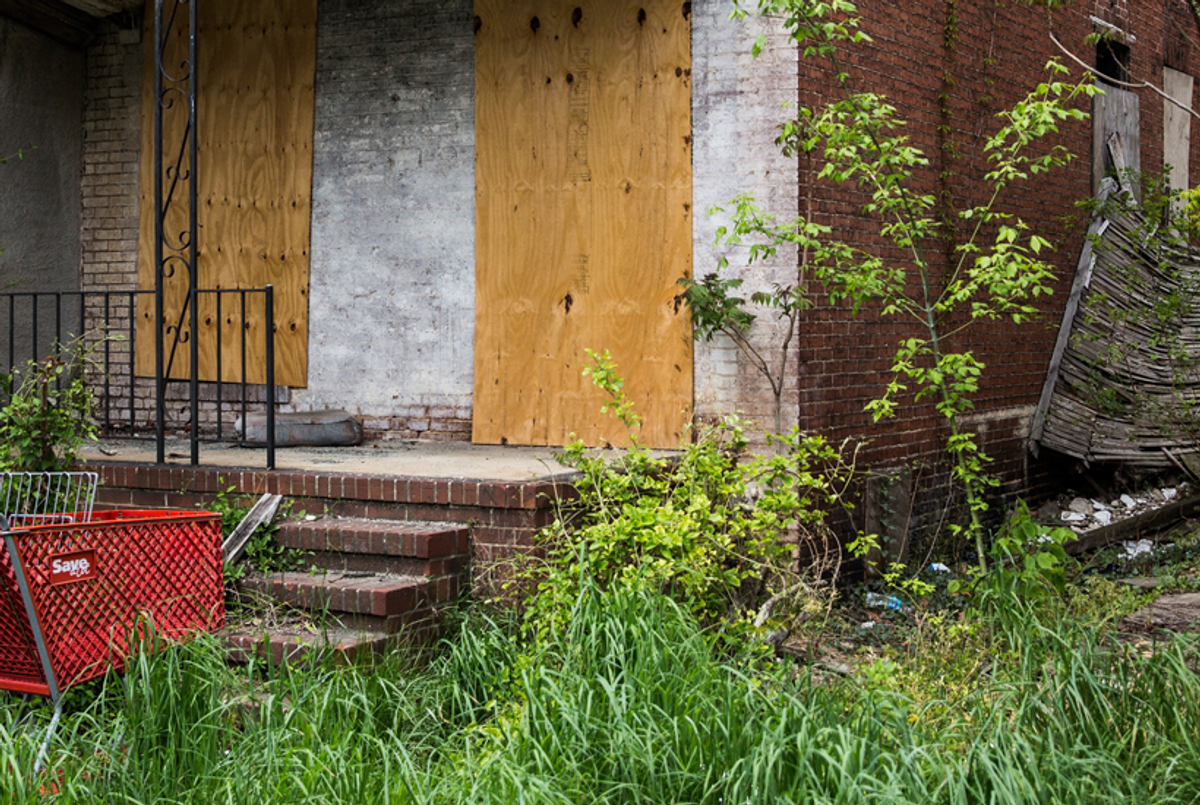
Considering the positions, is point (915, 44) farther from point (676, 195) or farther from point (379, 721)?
point (379, 721)

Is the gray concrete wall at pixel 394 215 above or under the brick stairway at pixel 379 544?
above

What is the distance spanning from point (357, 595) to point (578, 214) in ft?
9.24

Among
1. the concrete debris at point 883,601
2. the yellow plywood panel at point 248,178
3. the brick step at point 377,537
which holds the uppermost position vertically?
the yellow plywood panel at point 248,178

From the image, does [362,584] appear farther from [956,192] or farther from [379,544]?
[956,192]

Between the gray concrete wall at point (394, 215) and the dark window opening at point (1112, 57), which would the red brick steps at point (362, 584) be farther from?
the dark window opening at point (1112, 57)

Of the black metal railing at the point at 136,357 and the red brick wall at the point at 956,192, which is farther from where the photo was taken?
the black metal railing at the point at 136,357

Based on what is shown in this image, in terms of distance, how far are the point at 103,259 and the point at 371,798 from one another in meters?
5.85

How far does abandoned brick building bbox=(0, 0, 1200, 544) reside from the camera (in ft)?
21.6

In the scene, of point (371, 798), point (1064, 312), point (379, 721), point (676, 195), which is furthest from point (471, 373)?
point (1064, 312)

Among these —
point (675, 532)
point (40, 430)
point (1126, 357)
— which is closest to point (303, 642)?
point (675, 532)

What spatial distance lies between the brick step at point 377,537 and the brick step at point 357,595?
11cm

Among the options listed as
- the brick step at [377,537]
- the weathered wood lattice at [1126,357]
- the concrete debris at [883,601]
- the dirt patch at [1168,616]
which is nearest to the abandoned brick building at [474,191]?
the weathered wood lattice at [1126,357]

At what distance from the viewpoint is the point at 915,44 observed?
7406 millimetres

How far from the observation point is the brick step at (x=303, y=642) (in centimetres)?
462
